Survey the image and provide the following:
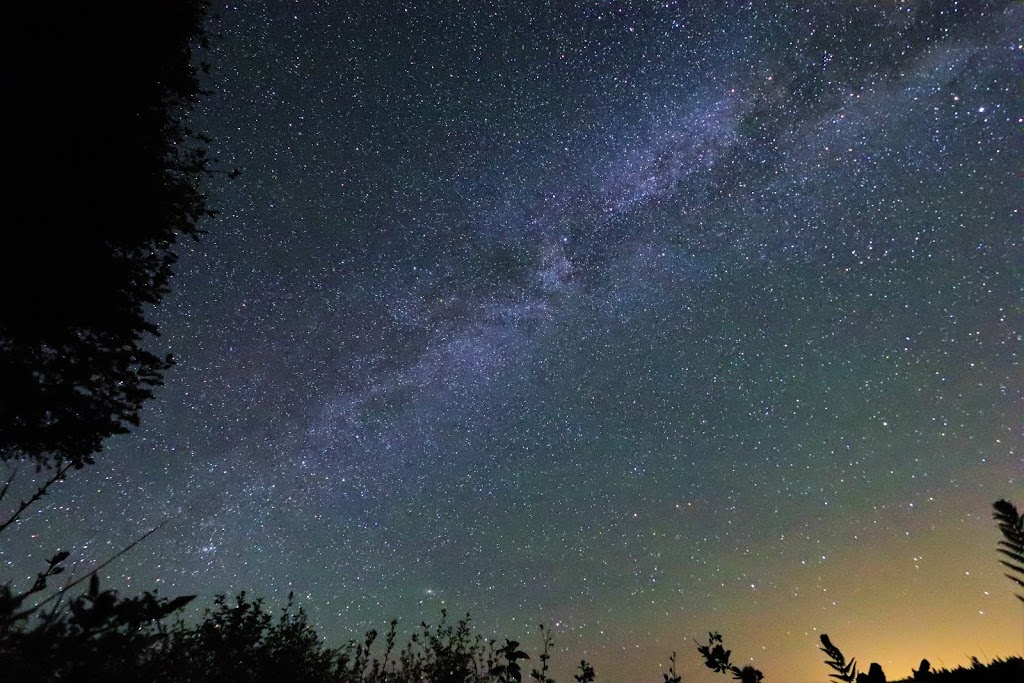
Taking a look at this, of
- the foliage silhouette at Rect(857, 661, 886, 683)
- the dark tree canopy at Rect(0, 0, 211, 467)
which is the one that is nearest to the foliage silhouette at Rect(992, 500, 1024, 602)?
the foliage silhouette at Rect(857, 661, 886, 683)

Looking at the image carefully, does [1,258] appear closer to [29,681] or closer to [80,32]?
[80,32]

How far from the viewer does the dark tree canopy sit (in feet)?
19.8

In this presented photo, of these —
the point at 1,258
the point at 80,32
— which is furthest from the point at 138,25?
the point at 1,258

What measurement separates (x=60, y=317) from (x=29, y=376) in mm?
796

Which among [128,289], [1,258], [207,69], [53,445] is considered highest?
[207,69]

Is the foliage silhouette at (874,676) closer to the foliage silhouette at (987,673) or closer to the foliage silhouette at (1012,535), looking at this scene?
the foliage silhouette at (987,673)

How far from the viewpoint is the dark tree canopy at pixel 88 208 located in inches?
238

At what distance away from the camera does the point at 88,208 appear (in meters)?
6.60

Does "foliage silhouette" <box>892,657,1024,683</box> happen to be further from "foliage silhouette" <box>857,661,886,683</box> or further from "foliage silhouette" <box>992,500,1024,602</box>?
"foliage silhouette" <box>992,500,1024,602</box>

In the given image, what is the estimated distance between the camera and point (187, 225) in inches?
328

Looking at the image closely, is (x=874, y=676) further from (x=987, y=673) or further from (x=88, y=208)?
(x=88, y=208)

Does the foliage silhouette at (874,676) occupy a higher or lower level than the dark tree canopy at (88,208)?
lower

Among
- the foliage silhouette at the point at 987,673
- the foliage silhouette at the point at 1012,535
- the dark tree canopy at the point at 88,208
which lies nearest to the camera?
the foliage silhouette at the point at 1012,535

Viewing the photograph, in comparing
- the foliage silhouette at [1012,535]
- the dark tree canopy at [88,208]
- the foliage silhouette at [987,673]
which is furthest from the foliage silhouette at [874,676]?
the dark tree canopy at [88,208]
